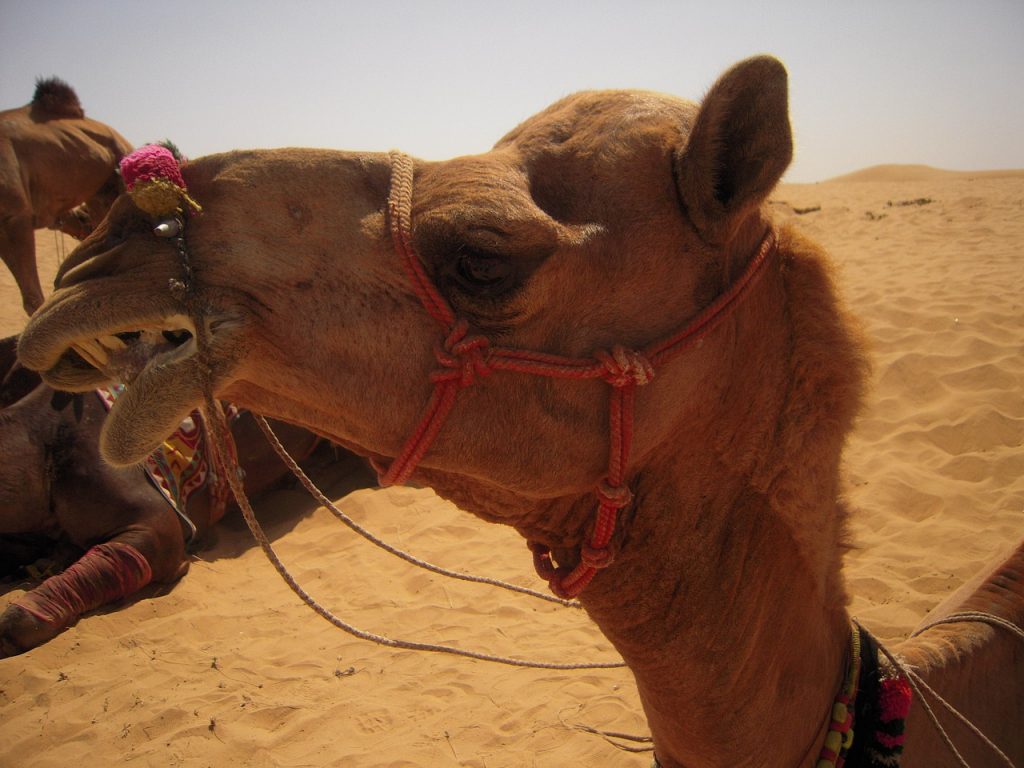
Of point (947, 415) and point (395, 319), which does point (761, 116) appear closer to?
point (395, 319)

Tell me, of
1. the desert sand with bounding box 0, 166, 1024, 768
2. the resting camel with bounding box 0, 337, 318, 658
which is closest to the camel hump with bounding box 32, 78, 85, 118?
the resting camel with bounding box 0, 337, 318, 658

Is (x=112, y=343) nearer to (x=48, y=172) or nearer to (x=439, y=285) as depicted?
(x=439, y=285)

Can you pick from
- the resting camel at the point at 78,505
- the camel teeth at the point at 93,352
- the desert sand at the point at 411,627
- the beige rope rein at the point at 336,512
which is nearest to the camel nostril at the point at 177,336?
the camel teeth at the point at 93,352

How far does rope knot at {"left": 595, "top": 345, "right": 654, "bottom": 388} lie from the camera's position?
1.50m

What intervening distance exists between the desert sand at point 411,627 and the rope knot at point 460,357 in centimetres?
100

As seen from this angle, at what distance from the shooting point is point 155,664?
431cm

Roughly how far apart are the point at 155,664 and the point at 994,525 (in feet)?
18.4

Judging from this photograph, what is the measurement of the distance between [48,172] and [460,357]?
7.95m

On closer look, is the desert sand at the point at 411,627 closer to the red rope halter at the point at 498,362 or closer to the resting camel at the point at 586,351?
the resting camel at the point at 586,351

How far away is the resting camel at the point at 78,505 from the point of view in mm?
4902

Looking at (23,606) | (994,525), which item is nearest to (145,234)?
(23,606)

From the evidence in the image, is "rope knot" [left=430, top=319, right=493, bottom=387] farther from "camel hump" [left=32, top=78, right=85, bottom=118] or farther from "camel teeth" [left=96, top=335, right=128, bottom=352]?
"camel hump" [left=32, top=78, right=85, bottom=118]

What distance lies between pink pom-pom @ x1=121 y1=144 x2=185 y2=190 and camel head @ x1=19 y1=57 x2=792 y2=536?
6cm

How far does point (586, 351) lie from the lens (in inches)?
60.9
